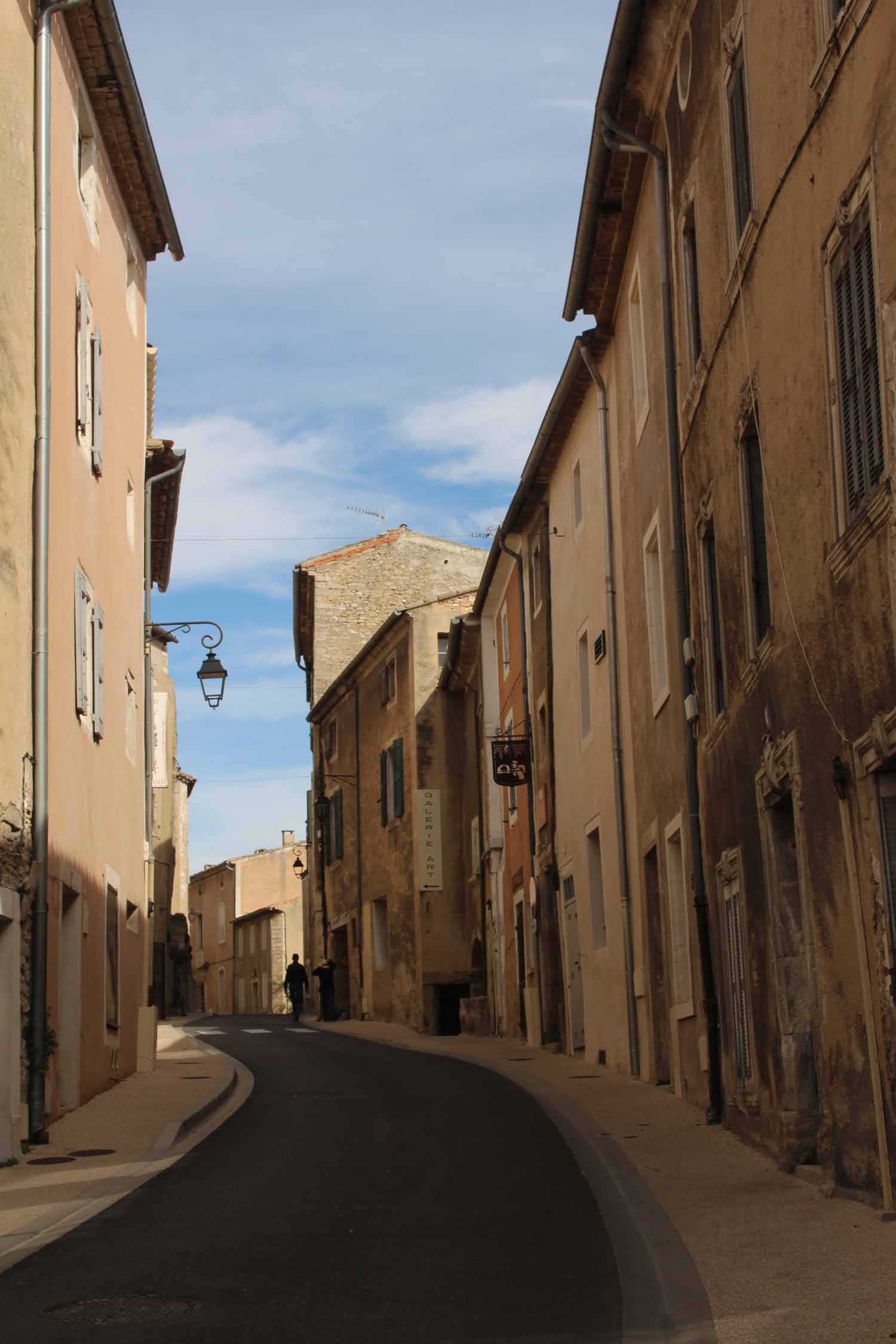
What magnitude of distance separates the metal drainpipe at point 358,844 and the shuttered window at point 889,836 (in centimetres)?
3020

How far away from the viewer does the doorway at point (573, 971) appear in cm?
2192

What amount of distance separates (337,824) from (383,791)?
5117 mm

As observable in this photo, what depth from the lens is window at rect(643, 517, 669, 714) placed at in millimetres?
15695

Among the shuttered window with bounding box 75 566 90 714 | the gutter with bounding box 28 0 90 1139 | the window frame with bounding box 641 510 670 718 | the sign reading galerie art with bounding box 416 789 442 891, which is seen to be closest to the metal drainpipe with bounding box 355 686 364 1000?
the sign reading galerie art with bounding box 416 789 442 891

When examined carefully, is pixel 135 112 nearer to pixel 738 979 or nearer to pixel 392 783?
pixel 738 979

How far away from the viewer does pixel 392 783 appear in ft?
115

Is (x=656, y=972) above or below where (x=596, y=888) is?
below

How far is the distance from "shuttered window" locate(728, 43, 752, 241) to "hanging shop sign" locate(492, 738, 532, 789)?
46.1 feet

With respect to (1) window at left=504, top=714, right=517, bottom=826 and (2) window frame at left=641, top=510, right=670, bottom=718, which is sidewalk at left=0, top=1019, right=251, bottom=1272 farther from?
(1) window at left=504, top=714, right=517, bottom=826

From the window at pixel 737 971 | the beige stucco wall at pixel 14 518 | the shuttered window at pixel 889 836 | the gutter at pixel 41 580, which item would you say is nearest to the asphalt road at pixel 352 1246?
the window at pixel 737 971

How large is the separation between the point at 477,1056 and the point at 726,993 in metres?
10.6

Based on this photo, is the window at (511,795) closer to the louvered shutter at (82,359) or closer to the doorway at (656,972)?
the doorway at (656,972)

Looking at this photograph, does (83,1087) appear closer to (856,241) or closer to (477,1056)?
(477,1056)

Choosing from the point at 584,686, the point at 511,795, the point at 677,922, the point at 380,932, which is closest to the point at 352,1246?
the point at 677,922
